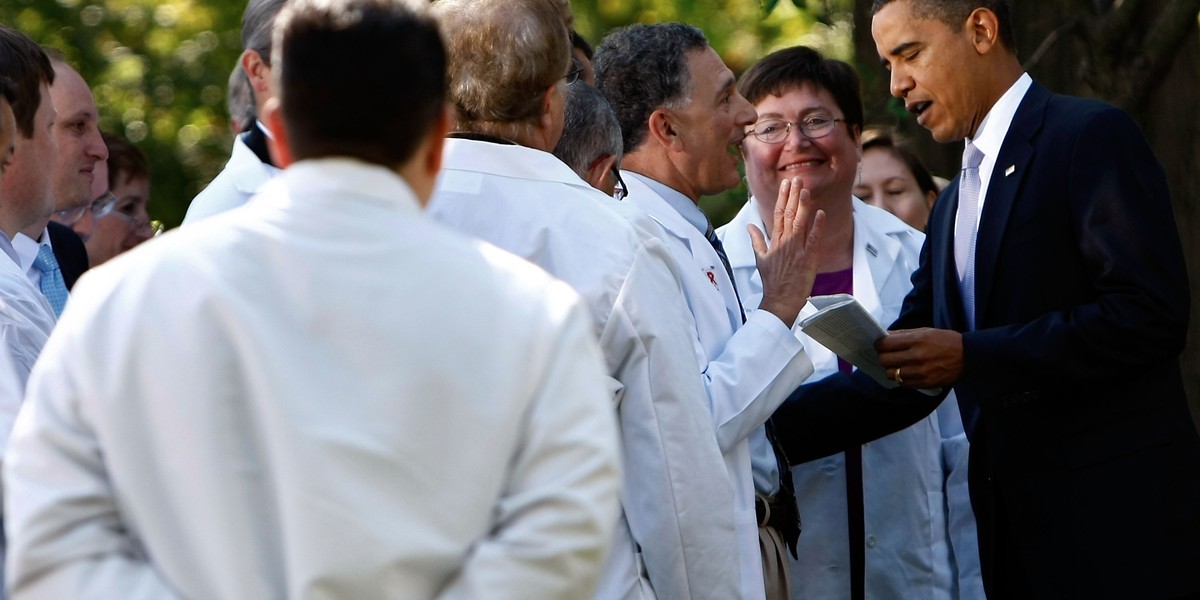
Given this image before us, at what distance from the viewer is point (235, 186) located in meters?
3.26

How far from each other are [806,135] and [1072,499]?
1926 mm

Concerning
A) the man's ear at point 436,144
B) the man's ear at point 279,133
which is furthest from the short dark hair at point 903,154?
the man's ear at point 279,133

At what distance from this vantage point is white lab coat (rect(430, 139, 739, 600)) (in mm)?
3021

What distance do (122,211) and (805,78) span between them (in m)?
2.81

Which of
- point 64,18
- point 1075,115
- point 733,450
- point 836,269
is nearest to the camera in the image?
point 733,450

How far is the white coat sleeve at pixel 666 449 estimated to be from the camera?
3020mm

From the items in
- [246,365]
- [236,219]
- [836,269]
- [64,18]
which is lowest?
[64,18]

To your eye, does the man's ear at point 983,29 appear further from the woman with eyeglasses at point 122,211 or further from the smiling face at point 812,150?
the woman with eyeglasses at point 122,211

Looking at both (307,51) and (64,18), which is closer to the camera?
(307,51)

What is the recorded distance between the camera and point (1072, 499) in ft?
12.0

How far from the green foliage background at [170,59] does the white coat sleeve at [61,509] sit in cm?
890

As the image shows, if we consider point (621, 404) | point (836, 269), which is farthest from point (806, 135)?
point (621, 404)

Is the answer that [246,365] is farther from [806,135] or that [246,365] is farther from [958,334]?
Result: [806,135]

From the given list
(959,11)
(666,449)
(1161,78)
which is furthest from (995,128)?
(1161,78)
